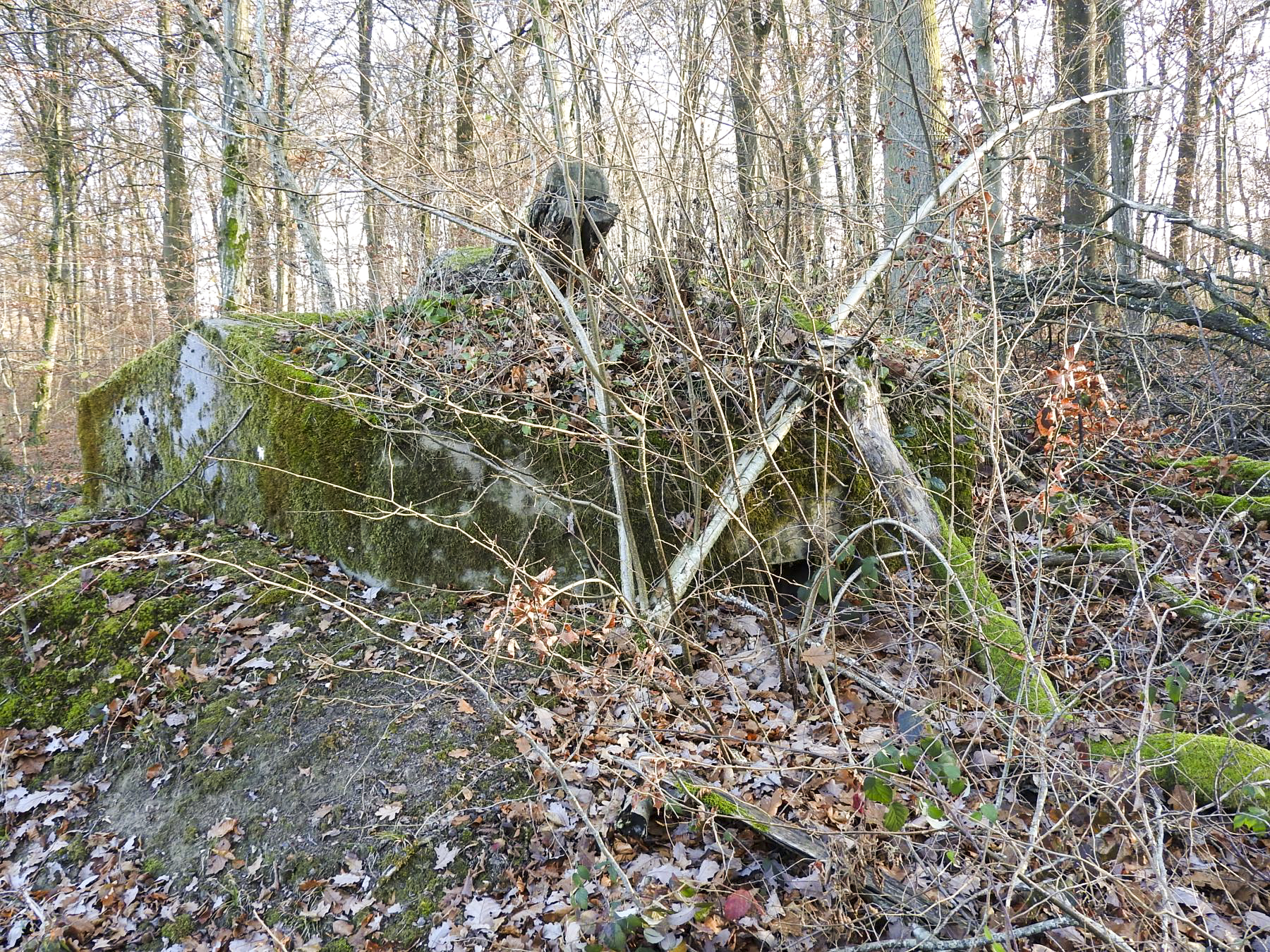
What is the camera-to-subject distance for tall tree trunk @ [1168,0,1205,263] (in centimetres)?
980

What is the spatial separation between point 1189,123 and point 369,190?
13.0m

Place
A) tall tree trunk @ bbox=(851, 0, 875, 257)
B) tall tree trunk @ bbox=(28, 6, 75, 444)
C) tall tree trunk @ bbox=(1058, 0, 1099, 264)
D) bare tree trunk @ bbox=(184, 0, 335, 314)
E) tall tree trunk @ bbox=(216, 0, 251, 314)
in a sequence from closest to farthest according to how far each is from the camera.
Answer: bare tree trunk @ bbox=(184, 0, 335, 314) → tall tree trunk @ bbox=(851, 0, 875, 257) → tall tree trunk @ bbox=(216, 0, 251, 314) → tall tree trunk @ bbox=(1058, 0, 1099, 264) → tall tree trunk @ bbox=(28, 6, 75, 444)

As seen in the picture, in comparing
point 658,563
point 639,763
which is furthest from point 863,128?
point 639,763

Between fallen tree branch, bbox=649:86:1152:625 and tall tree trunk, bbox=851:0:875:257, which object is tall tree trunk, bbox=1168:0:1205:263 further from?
fallen tree branch, bbox=649:86:1152:625

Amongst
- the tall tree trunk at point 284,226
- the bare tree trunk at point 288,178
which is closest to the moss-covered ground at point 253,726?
the bare tree trunk at point 288,178

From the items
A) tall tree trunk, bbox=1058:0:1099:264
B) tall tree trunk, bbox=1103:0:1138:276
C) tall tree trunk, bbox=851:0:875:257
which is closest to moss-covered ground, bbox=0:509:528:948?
tall tree trunk, bbox=851:0:875:257

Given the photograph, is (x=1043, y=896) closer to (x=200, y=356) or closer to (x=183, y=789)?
(x=183, y=789)

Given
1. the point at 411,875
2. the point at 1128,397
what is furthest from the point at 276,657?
the point at 1128,397

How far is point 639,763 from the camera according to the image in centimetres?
313

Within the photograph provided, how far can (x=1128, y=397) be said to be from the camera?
6.47m

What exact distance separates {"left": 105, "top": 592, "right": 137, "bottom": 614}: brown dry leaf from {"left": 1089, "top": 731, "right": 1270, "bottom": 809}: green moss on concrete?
603 cm

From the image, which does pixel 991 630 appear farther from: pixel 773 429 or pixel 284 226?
pixel 284 226

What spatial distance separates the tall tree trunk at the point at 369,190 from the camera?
4039mm

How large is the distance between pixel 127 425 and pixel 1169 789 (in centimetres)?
825
